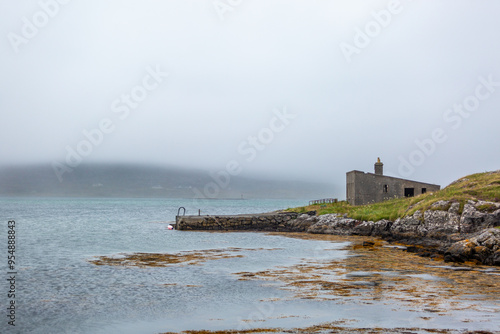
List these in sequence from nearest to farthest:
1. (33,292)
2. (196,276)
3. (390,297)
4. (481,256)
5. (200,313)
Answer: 1. (200,313)
2. (390,297)
3. (33,292)
4. (196,276)
5. (481,256)

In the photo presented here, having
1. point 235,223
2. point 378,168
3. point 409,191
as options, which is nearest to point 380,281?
point 235,223

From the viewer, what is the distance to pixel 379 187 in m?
57.7

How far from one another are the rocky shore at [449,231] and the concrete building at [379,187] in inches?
520

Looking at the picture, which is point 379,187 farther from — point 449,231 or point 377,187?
point 449,231

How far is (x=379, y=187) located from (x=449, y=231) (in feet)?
82.5

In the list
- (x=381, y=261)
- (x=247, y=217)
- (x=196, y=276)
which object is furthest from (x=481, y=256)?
(x=247, y=217)

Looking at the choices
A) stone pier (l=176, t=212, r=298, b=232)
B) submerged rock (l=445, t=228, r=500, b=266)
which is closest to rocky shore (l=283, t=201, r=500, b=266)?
submerged rock (l=445, t=228, r=500, b=266)

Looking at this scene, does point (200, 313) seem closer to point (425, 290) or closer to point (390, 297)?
point (390, 297)

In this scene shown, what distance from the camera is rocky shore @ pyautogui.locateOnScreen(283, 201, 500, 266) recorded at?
24.0 meters

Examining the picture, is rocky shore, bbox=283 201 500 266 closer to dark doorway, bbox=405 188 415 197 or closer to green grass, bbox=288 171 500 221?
green grass, bbox=288 171 500 221

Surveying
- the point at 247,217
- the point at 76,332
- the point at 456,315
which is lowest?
the point at 76,332

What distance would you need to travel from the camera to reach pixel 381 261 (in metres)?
25.1

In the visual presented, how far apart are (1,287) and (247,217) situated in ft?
128

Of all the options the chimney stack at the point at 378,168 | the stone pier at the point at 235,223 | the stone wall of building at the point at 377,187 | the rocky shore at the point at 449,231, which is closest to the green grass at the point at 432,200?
the rocky shore at the point at 449,231
